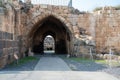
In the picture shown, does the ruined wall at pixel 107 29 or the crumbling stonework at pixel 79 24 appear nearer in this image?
the crumbling stonework at pixel 79 24

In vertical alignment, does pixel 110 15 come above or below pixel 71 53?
above

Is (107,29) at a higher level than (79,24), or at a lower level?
lower

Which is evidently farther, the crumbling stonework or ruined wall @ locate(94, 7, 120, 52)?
ruined wall @ locate(94, 7, 120, 52)

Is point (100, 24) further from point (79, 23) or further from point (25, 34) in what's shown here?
point (25, 34)

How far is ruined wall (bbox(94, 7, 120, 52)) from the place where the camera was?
24.5m

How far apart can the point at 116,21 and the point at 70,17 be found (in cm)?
395

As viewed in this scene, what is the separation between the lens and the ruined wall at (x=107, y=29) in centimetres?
2447

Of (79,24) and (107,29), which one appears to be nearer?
(79,24)

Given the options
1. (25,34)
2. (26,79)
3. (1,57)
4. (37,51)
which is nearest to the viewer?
(26,79)

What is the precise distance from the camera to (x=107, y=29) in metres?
24.6

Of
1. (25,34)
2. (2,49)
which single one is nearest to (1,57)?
(2,49)

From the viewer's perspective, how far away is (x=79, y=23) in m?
24.3

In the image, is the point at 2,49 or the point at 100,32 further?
the point at 100,32

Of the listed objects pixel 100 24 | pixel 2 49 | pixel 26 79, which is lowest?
pixel 26 79
